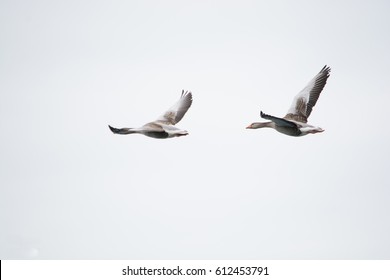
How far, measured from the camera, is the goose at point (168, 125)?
3127cm

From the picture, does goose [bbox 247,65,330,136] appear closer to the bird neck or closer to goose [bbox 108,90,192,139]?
the bird neck

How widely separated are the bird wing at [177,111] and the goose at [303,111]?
13.2ft

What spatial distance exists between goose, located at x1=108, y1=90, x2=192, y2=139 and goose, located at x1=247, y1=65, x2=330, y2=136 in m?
3.38

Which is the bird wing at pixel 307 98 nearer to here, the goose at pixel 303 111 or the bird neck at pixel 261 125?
the goose at pixel 303 111

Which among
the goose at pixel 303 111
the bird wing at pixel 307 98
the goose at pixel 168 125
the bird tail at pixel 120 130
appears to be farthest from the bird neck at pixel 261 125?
the bird tail at pixel 120 130

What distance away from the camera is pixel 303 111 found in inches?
1314

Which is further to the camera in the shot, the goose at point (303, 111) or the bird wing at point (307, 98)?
the bird wing at point (307, 98)

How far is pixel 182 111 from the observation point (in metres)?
35.4

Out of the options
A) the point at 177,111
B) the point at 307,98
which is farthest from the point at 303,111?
the point at 177,111

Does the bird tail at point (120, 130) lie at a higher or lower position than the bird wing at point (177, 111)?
lower

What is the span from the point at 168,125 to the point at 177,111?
2.80 metres

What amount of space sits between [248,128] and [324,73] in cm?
485
